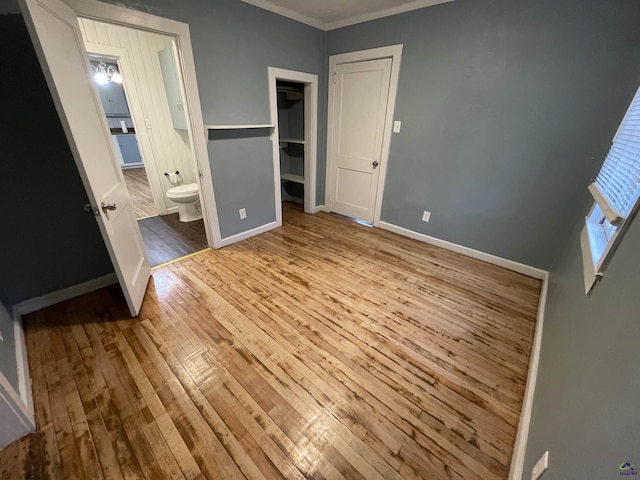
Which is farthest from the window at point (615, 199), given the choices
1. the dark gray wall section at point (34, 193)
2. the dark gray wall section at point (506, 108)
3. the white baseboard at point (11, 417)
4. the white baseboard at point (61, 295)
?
the white baseboard at point (61, 295)

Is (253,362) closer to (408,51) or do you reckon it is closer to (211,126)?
(211,126)

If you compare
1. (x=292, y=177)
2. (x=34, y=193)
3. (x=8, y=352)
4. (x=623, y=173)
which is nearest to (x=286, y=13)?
(x=292, y=177)

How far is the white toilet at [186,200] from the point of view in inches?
136

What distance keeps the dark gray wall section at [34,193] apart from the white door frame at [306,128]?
6.07 feet

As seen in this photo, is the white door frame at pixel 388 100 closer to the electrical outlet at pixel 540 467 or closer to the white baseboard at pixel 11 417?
the electrical outlet at pixel 540 467

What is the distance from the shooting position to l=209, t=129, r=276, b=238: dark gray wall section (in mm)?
2721

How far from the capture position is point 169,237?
3.21 m

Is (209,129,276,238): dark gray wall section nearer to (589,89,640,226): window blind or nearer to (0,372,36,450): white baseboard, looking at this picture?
(0,372,36,450): white baseboard

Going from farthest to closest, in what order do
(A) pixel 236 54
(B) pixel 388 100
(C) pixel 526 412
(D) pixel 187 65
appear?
1. (B) pixel 388 100
2. (A) pixel 236 54
3. (D) pixel 187 65
4. (C) pixel 526 412

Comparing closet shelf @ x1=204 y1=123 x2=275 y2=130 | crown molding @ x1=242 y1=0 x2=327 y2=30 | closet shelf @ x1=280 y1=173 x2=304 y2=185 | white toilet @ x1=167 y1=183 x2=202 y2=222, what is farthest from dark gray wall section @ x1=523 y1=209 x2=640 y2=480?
white toilet @ x1=167 y1=183 x2=202 y2=222

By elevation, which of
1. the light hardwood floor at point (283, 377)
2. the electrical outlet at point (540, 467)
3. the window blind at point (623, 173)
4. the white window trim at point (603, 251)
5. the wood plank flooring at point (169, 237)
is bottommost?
the light hardwood floor at point (283, 377)

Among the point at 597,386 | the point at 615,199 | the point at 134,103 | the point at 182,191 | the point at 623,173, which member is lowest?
the point at 182,191

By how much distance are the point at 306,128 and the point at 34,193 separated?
2.79 meters

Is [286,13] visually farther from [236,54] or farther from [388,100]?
[388,100]
